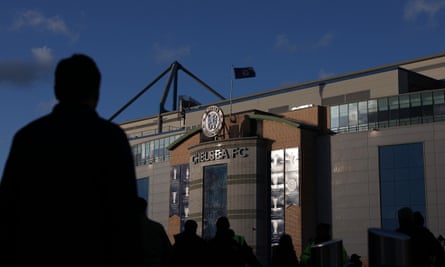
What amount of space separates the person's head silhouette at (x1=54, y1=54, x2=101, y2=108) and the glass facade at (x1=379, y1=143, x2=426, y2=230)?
47.5 m

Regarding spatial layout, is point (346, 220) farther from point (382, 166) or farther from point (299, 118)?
point (299, 118)

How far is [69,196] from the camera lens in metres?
3.16

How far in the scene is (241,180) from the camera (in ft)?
178

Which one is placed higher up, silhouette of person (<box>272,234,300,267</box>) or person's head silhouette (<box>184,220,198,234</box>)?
person's head silhouette (<box>184,220,198,234</box>)

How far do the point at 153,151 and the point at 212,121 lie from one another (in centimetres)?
1221

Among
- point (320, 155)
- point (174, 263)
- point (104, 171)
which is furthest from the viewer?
point (320, 155)

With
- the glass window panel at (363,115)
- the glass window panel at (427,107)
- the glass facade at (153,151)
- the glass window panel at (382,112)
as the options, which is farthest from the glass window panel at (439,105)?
the glass facade at (153,151)

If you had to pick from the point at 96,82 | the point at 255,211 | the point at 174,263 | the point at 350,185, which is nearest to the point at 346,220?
the point at 350,185

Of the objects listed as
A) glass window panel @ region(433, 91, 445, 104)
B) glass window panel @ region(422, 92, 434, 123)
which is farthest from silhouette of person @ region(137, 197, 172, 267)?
glass window panel @ region(422, 92, 434, 123)

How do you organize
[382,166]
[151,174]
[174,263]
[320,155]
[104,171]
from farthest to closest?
[151,174], [320,155], [382,166], [174,263], [104,171]

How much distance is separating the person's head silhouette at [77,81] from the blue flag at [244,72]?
6197 centimetres

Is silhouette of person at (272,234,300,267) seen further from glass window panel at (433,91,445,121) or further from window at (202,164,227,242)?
window at (202,164,227,242)

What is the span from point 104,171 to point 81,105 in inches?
14.9

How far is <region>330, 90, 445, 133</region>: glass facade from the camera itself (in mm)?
49938
